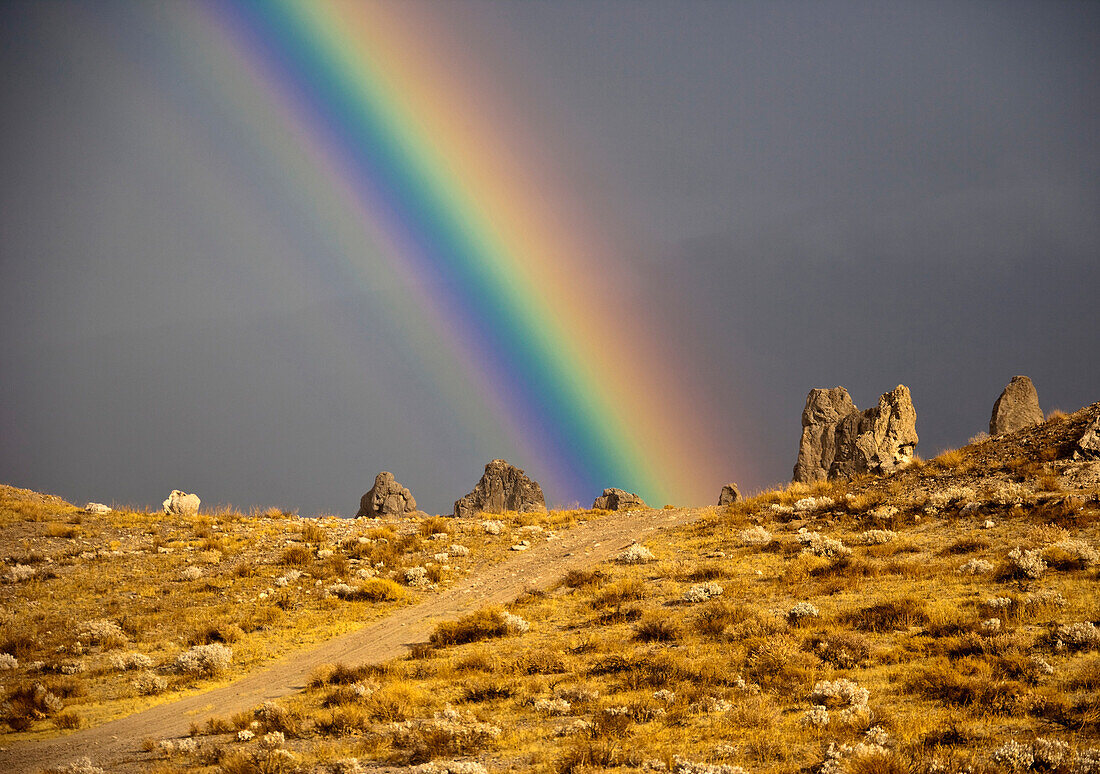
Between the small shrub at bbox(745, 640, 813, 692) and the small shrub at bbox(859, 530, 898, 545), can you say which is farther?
the small shrub at bbox(859, 530, 898, 545)

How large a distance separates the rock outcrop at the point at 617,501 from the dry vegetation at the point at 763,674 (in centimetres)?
2130

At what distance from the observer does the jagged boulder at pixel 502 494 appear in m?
49.9

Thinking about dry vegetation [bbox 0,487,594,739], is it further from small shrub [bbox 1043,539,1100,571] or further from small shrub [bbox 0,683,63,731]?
small shrub [bbox 1043,539,1100,571]

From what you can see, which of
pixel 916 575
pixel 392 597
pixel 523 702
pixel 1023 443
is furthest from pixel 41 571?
pixel 1023 443

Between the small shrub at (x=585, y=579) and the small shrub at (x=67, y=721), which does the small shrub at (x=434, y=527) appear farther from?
the small shrub at (x=67, y=721)

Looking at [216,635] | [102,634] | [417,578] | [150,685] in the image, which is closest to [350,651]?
[216,635]

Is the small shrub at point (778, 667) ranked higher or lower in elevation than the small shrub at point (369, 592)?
lower

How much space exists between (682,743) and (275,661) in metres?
12.4

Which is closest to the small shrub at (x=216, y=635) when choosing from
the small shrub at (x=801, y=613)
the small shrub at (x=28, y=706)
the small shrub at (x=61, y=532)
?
the small shrub at (x=28, y=706)

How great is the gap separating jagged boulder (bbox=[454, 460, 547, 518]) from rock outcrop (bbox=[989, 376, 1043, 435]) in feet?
94.8

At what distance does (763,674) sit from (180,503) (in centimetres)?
4212

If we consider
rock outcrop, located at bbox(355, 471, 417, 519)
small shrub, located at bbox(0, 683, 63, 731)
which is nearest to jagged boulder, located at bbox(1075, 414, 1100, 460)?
small shrub, located at bbox(0, 683, 63, 731)

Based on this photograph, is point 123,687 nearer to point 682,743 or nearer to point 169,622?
point 169,622

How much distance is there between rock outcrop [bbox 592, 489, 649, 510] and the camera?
1769 inches
